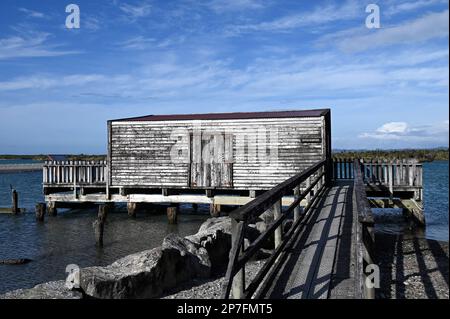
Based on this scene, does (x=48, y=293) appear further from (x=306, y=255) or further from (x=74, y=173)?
(x=74, y=173)

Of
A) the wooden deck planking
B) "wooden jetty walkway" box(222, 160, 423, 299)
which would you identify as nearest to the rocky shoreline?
"wooden jetty walkway" box(222, 160, 423, 299)

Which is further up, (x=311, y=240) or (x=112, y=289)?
(x=311, y=240)

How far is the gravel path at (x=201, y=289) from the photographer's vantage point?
7.70 meters

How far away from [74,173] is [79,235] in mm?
5516

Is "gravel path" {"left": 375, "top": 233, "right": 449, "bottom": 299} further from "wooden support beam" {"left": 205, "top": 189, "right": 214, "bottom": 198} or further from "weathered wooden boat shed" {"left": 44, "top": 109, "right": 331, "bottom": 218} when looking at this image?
"wooden support beam" {"left": 205, "top": 189, "right": 214, "bottom": 198}

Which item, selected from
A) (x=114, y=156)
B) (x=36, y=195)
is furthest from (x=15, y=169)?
(x=114, y=156)

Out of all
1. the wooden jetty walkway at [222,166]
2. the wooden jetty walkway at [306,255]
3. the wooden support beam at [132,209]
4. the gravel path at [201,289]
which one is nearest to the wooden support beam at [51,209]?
the wooden jetty walkway at [222,166]

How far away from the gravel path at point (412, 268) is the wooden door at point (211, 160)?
8.26 metres

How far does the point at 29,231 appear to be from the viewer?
18719 mm

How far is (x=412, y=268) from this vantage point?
9336mm

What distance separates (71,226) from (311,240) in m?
15.8

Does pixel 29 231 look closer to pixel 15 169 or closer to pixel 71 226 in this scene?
pixel 71 226

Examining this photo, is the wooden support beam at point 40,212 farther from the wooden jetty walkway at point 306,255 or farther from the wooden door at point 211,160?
the wooden jetty walkway at point 306,255
